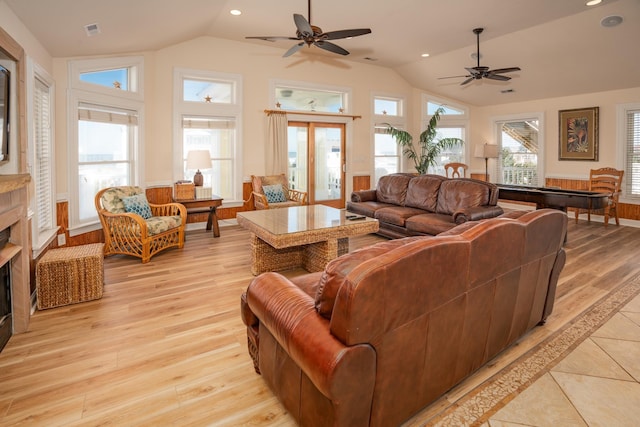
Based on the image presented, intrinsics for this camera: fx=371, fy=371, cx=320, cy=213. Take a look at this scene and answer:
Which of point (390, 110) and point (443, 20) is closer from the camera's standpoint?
point (443, 20)

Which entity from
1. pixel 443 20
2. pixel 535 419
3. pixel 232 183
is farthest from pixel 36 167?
pixel 443 20

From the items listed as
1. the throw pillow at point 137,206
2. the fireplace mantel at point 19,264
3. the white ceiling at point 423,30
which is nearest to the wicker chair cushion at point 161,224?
the throw pillow at point 137,206

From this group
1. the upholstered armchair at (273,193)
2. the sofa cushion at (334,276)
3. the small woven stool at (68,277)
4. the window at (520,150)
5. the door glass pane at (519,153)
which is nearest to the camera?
the sofa cushion at (334,276)

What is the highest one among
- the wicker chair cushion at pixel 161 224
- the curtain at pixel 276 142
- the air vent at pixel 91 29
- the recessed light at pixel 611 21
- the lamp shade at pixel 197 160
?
the recessed light at pixel 611 21

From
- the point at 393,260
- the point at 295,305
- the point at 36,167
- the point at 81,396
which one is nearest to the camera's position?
the point at 393,260

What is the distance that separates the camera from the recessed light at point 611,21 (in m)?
5.06

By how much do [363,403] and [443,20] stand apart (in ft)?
18.9

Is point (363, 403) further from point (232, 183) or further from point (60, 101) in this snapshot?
point (232, 183)

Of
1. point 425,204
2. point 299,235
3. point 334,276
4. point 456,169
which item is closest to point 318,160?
point 425,204

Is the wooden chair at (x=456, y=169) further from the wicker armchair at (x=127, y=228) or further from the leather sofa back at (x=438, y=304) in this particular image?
the leather sofa back at (x=438, y=304)

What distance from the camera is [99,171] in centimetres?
512

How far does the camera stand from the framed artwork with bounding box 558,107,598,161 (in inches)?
281

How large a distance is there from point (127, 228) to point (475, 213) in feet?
14.0

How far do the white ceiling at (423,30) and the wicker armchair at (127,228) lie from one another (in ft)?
5.75
